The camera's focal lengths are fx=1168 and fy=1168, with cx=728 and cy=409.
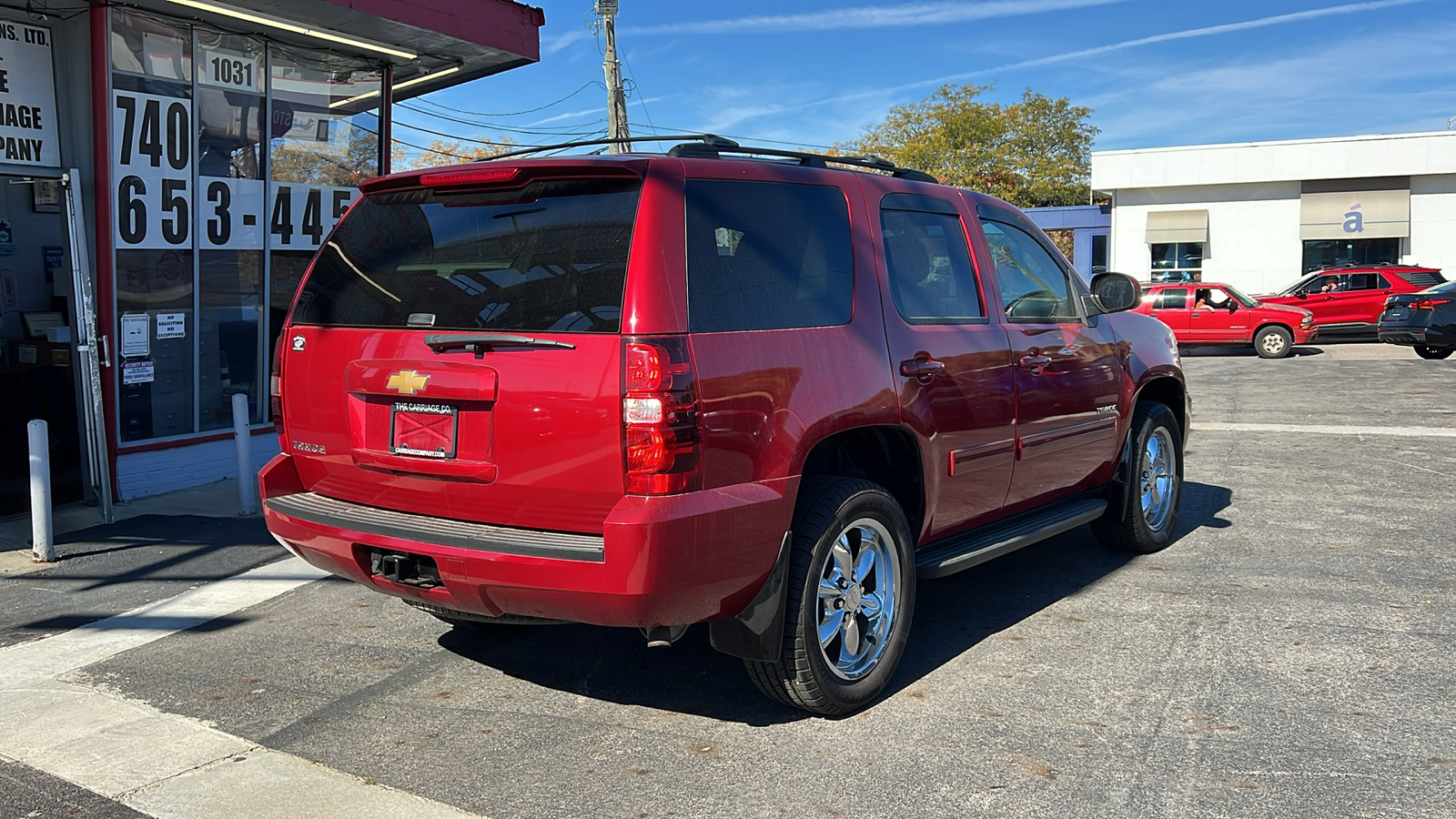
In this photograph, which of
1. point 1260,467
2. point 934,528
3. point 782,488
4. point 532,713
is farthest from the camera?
point 1260,467

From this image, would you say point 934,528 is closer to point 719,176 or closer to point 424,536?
point 719,176

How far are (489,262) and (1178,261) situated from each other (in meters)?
35.8

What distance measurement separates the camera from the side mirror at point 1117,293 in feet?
19.6

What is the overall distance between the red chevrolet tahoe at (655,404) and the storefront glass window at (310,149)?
22.2 ft

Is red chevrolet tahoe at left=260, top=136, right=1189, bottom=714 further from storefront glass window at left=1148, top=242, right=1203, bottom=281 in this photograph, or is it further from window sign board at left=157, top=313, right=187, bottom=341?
storefront glass window at left=1148, top=242, right=1203, bottom=281

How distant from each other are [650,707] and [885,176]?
2373 mm

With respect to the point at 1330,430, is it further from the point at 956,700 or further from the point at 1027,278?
the point at 956,700

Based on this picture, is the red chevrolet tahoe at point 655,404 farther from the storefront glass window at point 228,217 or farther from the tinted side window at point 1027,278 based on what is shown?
the storefront glass window at point 228,217

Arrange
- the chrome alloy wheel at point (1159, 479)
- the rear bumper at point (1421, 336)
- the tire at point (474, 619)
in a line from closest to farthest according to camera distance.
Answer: the tire at point (474, 619)
the chrome alloy wheel at point (1159, 479)
the rear bumper at point (1421, 336)

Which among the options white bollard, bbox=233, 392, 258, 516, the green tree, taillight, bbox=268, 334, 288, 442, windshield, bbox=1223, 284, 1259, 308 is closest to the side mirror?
taillight, bbox=268, 334, 288, 442

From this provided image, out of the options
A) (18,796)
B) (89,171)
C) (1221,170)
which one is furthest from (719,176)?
(1221,170)

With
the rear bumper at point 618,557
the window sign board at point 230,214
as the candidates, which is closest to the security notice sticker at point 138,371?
the window sign board at point 230,214

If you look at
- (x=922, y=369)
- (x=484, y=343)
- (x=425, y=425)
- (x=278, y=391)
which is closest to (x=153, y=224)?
(x=278, y=391)

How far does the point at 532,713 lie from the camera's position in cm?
429
